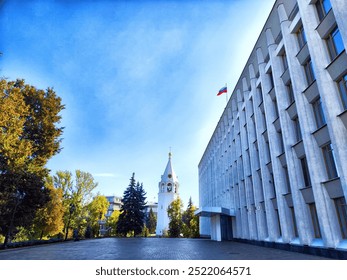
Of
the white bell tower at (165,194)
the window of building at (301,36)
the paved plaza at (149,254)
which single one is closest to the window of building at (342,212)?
the paved plaza at (149,254)

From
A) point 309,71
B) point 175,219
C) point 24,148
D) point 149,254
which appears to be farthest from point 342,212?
point 175,219

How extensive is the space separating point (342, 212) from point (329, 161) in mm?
2567

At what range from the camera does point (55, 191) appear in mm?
29906

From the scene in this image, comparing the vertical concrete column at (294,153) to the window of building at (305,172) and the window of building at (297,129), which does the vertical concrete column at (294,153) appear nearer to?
the window of building at (305,172)

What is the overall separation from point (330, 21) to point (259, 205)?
1461 cm

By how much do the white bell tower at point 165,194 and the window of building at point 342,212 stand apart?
4848 cm

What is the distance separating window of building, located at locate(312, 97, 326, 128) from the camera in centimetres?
1296

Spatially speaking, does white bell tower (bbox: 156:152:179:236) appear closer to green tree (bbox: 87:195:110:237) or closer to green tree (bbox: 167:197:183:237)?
green tree (bbox: 167:197:183:237)

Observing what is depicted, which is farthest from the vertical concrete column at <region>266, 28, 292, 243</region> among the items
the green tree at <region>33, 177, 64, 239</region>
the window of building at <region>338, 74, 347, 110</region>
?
the green tree at <region>33, 177, 64, 239</region>

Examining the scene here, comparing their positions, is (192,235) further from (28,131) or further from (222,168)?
(28,131)

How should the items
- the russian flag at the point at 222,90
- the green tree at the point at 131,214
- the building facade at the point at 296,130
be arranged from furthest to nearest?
the green tree at the point at 131,214
the russian flag at the point at 222,90
the building facade at the point at 296,130

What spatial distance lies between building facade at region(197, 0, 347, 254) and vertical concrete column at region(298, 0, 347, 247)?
4cm

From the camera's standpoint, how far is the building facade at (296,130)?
11312mm

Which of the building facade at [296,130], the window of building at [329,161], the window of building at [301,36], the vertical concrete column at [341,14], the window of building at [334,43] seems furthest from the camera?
the window of building at [301,36]
